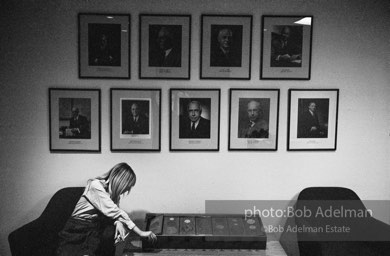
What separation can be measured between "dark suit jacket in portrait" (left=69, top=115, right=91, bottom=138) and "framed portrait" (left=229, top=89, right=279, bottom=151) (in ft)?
4.40

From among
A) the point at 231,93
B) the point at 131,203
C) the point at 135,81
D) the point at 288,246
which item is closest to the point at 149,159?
the point at 131,203

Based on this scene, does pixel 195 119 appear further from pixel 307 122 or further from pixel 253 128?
pixel 307 122

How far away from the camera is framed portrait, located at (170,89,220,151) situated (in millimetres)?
3369

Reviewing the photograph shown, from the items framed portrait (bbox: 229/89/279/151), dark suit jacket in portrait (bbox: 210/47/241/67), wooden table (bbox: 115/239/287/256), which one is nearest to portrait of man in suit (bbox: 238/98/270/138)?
framed portrait (bbox: 229/89/279/151)

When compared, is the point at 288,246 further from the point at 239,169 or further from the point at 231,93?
the point at 231,93

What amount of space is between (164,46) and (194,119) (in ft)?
2.38

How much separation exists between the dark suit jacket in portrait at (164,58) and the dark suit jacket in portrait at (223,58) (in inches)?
12.4

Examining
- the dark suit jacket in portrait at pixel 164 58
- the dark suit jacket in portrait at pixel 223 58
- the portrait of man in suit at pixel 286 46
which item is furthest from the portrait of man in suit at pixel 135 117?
the portrait of man in suit at pixel 286 46

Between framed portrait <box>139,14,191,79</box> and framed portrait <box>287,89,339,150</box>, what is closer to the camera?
framed portrait <box>139,14,191,79</box>

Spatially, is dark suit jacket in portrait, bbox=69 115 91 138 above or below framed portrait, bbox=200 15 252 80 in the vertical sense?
below

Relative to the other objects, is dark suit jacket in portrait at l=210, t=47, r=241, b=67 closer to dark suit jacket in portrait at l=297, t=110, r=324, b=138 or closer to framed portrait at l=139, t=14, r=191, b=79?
framed portrait at l=139, t=14, r=191, b=79

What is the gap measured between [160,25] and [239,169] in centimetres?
153

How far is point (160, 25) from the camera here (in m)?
3.30

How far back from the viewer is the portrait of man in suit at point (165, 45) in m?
3.30
